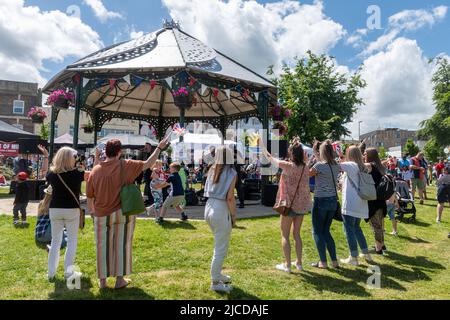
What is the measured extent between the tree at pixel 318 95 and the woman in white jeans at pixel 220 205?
25038mm

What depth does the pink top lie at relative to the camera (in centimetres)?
488

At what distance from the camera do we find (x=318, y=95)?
31.3 metres

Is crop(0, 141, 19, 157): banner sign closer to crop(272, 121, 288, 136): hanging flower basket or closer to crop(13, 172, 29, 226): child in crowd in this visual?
crop(13, 172, 29, 226): child in crowd

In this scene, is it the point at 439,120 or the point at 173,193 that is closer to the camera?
the point at 173,193

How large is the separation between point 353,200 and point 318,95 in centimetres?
2744

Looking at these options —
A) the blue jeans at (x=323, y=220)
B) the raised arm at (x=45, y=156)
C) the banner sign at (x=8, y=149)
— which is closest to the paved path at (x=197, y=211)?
the raised arm at (x=45, y=156)

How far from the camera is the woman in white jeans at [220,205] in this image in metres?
4.14

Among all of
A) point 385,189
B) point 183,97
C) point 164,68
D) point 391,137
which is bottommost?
point 385,189

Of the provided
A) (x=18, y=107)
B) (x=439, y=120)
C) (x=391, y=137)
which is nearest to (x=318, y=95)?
(x=439, y=120)

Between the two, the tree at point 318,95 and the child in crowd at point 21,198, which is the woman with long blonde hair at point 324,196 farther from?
the tree at point 318,95

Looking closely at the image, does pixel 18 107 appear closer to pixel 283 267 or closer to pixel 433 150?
pixel 283 267

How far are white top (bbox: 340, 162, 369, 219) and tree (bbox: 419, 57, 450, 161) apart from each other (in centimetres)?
3943
